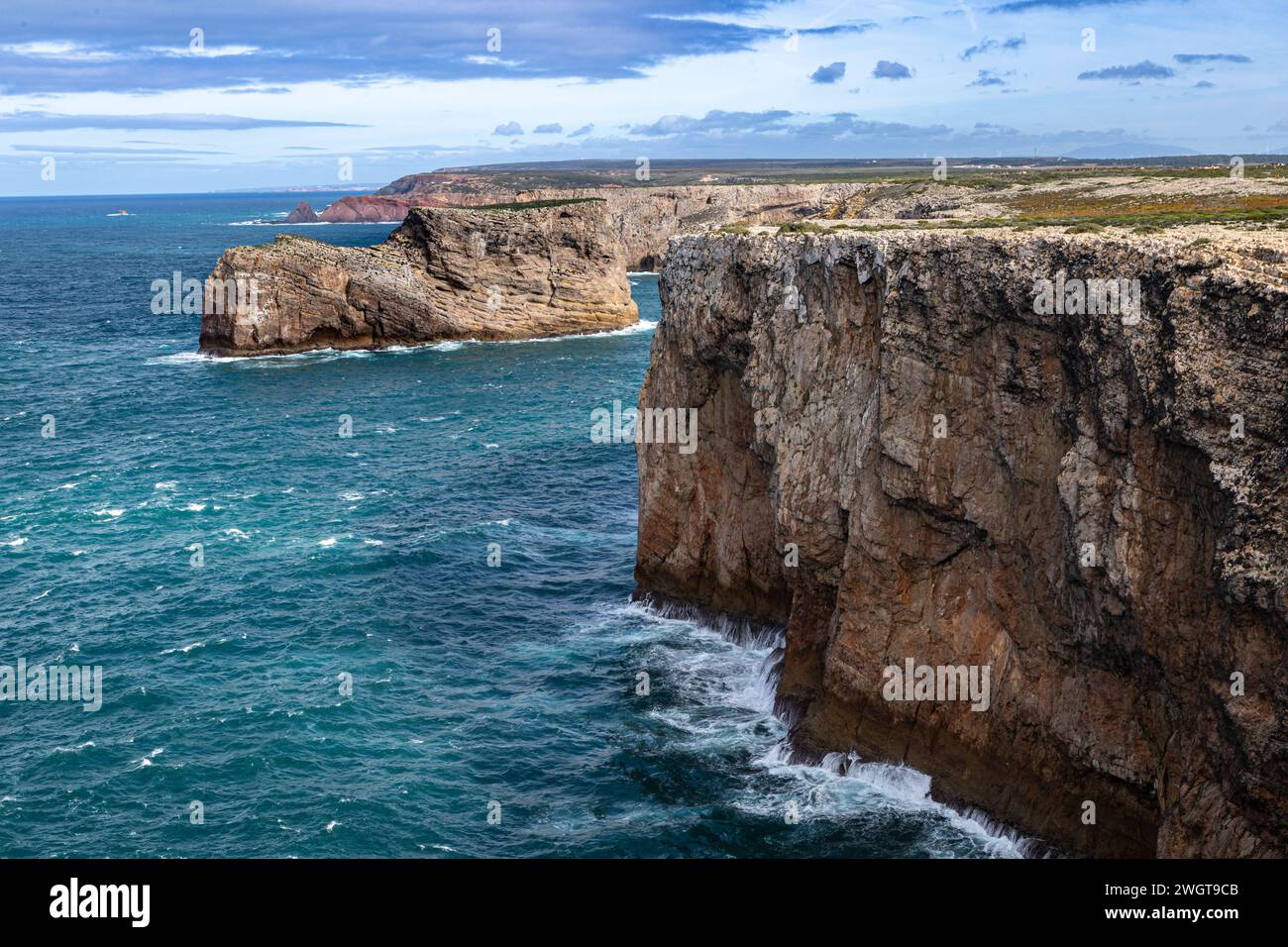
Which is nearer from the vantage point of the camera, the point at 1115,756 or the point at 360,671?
the point at 1115,756

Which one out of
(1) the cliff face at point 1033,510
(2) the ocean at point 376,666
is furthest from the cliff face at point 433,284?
(1) the cliff face at point 1033,510

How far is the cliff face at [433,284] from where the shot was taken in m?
120

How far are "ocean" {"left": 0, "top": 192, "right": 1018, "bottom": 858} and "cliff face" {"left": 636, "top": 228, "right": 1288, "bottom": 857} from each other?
10.8 ft

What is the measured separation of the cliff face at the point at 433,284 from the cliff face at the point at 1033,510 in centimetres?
8193

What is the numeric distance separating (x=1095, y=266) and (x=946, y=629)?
1332cm

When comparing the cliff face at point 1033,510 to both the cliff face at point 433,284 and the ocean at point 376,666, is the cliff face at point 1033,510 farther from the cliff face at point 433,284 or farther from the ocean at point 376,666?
the cliff face at point 433,284

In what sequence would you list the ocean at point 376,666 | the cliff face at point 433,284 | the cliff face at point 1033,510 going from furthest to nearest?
the cliff face at point 433,284, the ocean at point 376,666, the cliff face at point 1033,510

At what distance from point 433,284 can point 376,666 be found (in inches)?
3462

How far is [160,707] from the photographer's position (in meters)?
45.1

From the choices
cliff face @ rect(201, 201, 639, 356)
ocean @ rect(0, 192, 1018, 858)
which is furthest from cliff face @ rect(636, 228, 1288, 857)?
cliff face @ rect(201, 201, 639, 356)

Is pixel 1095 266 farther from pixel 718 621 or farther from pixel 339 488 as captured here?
pixel 339 488

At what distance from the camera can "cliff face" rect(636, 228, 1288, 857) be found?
2611 centimetres

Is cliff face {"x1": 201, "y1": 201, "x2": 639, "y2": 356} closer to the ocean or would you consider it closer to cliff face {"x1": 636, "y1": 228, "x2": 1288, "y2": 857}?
the ocean
